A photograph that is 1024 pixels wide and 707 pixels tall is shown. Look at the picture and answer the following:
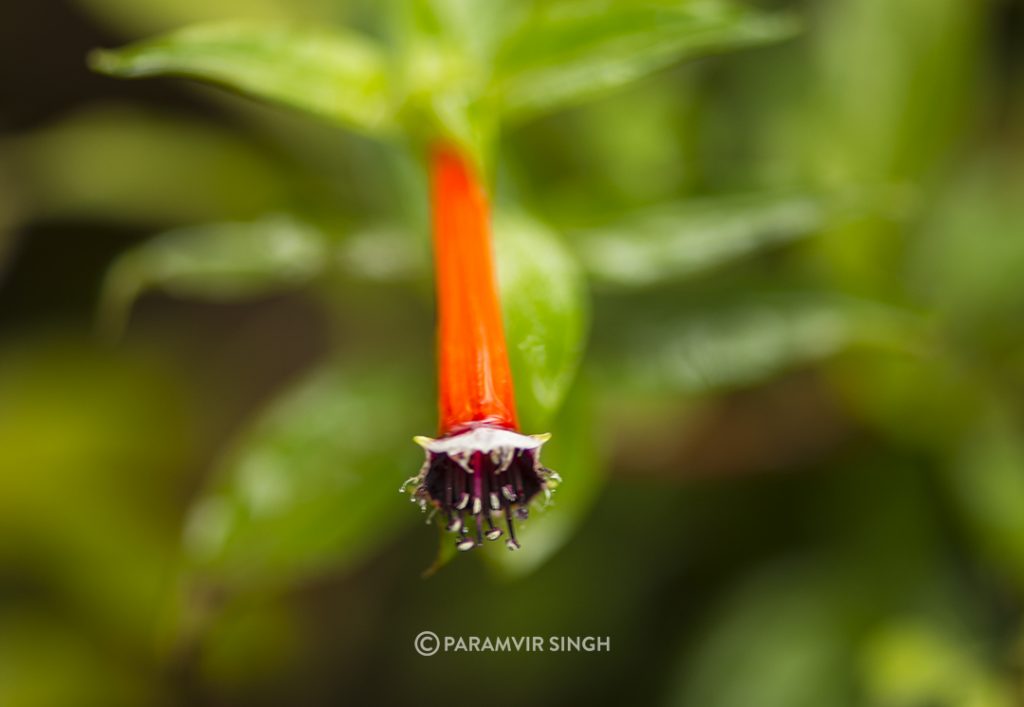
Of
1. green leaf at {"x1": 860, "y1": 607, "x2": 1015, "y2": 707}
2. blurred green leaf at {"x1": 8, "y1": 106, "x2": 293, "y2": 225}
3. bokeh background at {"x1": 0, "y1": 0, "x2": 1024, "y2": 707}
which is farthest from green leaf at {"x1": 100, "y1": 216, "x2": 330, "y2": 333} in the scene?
green leaf at {"x1": 860, "y1": 607, "x2": 1015, "y2": 707}

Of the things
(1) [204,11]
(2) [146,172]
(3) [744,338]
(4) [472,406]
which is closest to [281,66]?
(4) [472,406]

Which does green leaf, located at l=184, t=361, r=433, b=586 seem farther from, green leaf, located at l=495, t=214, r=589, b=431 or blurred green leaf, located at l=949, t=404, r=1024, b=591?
blurred green leaf, located at l=949, t=404, r=1024, b=591

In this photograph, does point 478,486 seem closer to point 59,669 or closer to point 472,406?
point 472,406

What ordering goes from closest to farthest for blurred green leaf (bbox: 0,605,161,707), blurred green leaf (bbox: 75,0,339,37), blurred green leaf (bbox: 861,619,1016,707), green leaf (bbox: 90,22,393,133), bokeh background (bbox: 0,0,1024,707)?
green leaf (bbox: 90,22,393,133)
bokeh background (bbox: 0,0,1024,707)
blurred green leaf (bbox: 861,619,1016,707)
blurred green leaf (bbox: 0,605,161,707)
blurred green leaf (bbox: 75,0,339,37)

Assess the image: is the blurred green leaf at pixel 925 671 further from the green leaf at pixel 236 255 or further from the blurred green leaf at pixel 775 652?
the green leaf at pixel 236 255

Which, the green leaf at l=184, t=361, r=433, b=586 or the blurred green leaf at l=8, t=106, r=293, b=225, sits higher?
the blurred green leaf at l=8, t=106, r=293, b=225

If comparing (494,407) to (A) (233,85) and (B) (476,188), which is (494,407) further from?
(A) (233,85)
